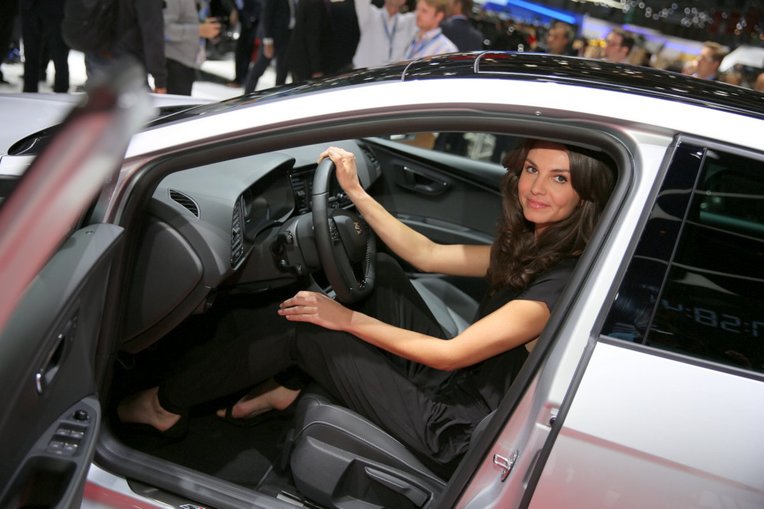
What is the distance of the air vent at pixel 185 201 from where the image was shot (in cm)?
188

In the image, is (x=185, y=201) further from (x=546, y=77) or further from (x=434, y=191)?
(x=434, y=191)

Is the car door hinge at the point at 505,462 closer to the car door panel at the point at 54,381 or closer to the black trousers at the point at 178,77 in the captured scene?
the car door panel at the point at 54,381

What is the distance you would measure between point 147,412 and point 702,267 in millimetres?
1563

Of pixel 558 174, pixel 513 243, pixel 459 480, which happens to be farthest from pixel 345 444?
pixel 558 174

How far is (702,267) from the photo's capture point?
4.11 ft

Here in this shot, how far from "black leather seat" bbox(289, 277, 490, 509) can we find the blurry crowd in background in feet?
4.14

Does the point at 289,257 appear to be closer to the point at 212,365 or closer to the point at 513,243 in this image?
the point at 212,365

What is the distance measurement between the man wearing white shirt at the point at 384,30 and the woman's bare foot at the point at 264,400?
10.7 ft

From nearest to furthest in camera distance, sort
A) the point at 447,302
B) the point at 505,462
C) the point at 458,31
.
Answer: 1. the point at 505,462
2. the point at 447,302
3. the point at 458,31

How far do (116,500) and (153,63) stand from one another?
3027 millimetres

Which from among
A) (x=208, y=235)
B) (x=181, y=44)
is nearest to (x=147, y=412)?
(x=208, y=235)

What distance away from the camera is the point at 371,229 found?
231 cm

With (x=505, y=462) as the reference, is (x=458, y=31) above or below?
above

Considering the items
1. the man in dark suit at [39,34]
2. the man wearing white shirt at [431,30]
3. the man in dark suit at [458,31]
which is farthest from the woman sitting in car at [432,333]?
the man in dark suit at [39,34]
